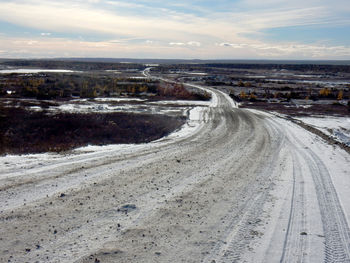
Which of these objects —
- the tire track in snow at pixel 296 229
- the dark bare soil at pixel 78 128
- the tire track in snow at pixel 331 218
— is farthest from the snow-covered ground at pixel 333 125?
the dark bare soil at pixel 78 128

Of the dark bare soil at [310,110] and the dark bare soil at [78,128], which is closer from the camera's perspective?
the dark bare soil at [78,128]

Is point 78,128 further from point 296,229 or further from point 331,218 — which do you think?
point 331,218

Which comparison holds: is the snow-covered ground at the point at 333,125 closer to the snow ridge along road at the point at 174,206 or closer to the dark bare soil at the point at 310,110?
the dark bare soil at the point at 310,110

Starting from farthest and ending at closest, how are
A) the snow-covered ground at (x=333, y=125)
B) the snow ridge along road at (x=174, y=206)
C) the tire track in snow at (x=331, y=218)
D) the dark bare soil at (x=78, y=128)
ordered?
the snow-covered ground at (x=333, y=125) < the dark bare soil at (x=78, y=128) < the tire track in snow at (x=331, y=218) < the snow ridge along road at (x=174, y=206)

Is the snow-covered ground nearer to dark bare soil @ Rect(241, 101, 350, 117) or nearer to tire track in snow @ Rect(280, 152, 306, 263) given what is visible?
dark bare soil @ Rect(241, 101, 350, 117)

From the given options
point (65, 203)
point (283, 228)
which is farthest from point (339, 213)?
point (65, 203)

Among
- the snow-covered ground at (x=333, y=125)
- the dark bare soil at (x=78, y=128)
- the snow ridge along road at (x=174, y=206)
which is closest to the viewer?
the snow ridge along road at (x=174, y=206)
